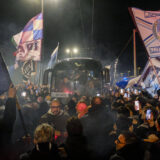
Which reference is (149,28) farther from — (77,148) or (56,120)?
(77,148)

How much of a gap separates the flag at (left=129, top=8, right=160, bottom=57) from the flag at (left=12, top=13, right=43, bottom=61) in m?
3.97

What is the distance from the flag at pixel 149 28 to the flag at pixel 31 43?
13.0ft

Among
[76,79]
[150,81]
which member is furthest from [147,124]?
[76,79]

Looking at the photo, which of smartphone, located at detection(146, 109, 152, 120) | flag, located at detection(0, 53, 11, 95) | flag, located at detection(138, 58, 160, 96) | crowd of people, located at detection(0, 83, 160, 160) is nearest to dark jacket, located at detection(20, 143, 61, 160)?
crowd of people, located at detection(0, 83, 160, 160)

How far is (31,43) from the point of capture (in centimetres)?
786

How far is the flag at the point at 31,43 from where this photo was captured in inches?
289

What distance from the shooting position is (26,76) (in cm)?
670

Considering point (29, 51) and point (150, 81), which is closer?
point (29, 51)

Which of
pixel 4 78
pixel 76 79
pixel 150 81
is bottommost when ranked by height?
pixel 150 81

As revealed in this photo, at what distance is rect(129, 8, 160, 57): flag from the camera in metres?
5.29

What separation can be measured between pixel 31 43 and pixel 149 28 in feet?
15.3

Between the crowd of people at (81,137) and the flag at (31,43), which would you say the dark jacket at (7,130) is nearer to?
the crowd of people at (81,137)

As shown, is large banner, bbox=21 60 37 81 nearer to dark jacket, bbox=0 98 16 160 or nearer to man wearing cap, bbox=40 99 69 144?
man wearing cap, bbox=40 99 69 144

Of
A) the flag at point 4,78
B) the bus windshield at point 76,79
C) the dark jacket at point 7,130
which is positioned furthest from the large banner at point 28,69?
the dark jacket at point 7,130
